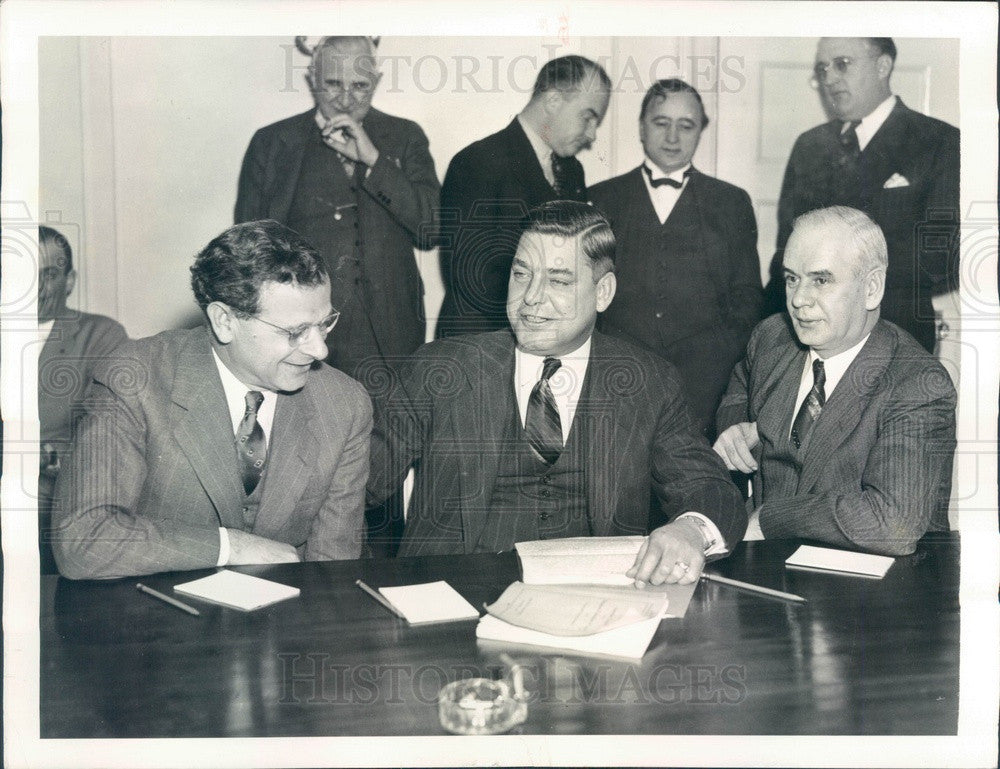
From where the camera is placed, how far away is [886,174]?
3.25m

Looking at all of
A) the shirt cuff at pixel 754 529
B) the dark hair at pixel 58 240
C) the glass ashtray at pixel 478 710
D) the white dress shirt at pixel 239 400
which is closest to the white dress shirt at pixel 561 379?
the shirt cuff at pixel 754 529

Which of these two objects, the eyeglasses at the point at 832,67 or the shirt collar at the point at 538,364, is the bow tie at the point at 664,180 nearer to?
the eyeglasses at the point at 832,67

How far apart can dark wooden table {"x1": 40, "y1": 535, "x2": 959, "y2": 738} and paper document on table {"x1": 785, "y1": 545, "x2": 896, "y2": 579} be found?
16cm

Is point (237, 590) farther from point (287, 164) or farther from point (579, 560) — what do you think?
point (287, 164)

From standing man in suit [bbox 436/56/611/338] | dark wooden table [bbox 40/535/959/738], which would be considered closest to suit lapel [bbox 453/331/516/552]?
standing man in suit [bbox 436/56/611/338]

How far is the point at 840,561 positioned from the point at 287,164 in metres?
2.05

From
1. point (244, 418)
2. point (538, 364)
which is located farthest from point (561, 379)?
point (244, 418)

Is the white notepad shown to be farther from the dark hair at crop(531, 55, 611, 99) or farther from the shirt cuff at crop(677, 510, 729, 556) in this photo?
the dark hair at crop(531, 55, 611, 99)

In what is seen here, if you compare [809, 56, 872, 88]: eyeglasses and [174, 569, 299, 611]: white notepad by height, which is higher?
[809, 56, 872, 88]: eyeglasses

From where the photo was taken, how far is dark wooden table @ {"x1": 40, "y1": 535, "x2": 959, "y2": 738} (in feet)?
6.20

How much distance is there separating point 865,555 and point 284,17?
7.24 ft

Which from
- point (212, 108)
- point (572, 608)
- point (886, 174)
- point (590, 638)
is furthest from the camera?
point (886, 174)

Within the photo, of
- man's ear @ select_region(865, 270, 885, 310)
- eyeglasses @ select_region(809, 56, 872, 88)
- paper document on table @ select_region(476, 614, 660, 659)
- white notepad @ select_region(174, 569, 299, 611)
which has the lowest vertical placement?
paper document on table @ select_region(476, 614, 660, 659)

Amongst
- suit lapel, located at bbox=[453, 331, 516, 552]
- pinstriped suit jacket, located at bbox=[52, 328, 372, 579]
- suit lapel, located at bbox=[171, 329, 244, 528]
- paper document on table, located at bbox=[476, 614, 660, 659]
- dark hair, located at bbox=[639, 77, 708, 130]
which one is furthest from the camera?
dark hair, located at bbox=[639, 77, 708, 130]
